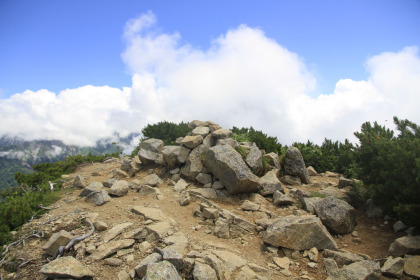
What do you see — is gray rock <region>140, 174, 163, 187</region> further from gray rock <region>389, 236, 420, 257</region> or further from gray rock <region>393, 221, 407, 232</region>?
gray rock <region>393, 221, 407, 232</region>

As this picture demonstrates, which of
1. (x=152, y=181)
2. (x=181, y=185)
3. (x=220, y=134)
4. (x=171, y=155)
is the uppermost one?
(x=220, y=134)

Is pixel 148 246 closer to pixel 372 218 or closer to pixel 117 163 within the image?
pixel 372 218

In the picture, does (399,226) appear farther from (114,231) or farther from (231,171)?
(114,231)

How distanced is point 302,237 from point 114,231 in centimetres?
544

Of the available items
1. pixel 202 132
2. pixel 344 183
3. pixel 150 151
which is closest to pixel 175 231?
pixel 202 132

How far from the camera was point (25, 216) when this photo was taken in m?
7.94

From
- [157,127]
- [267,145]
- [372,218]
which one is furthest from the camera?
[157,127]

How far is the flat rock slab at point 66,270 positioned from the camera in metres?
4.82

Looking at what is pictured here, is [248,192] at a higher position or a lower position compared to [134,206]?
higher

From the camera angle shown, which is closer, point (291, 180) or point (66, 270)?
point (66, 270)

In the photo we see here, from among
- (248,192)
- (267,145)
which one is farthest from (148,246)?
(267,145)

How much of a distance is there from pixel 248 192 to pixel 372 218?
4.44 metres

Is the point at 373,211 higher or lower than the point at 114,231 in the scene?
higher

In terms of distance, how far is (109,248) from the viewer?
5785 mm
